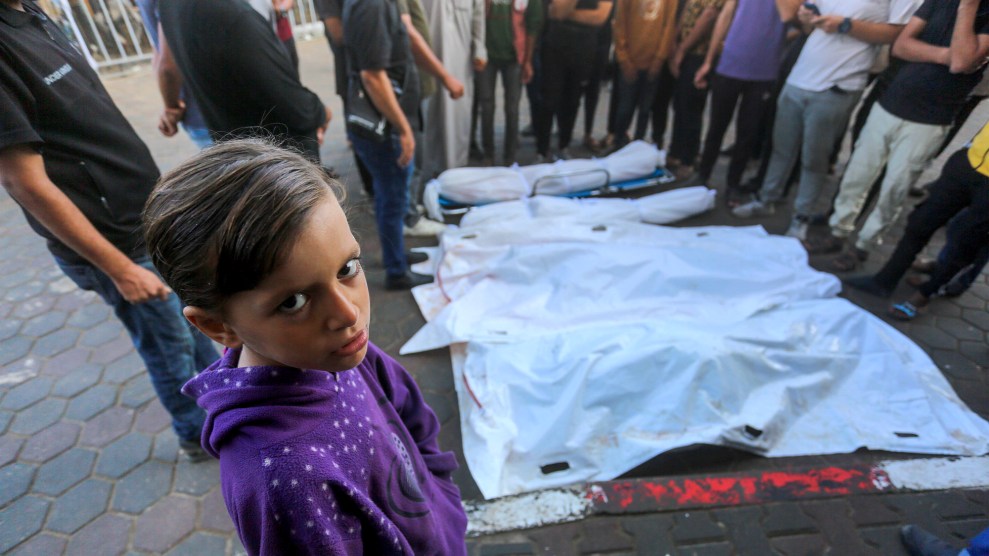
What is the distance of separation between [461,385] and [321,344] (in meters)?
1.94

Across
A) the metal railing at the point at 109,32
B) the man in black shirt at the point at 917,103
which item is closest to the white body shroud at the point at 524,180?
the man in black shirt at the point at 917,103

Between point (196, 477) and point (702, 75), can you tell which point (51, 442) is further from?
point (702, 75)

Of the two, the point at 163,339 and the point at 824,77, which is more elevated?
the point at 824,77

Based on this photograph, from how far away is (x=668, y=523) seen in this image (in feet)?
6.68

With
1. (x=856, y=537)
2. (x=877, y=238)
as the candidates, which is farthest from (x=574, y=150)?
(x=856, y=537)

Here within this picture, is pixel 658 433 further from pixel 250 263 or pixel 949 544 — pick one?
pixel 250 263

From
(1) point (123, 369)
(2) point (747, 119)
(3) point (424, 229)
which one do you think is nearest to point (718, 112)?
(2) point (747, 119)

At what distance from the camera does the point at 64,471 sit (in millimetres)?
2238

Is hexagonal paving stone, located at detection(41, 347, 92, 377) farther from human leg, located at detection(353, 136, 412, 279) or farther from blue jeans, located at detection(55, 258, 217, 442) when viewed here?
human leg, located at detection(353, 136, 412, 279)

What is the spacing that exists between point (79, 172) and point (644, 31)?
4.53m

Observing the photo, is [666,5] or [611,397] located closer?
[611,397]

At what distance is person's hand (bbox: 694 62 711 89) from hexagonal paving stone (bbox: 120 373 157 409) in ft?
15.7

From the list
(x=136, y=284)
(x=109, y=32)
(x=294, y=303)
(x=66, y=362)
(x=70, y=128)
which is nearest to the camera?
(x=294, y=303)

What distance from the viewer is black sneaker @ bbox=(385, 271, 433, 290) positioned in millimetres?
3395
